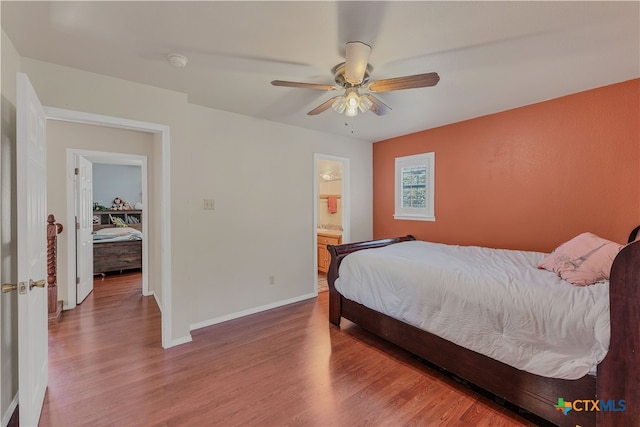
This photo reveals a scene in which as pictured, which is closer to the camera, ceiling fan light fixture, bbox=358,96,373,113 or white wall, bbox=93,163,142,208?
ceiling fan light fixture, bbox=358,96,373,113

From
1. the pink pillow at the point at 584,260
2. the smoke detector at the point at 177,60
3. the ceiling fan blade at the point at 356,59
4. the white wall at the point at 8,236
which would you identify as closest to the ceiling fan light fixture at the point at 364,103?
the ceiling fan blade at the point at 356,59

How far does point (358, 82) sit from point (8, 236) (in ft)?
8.04

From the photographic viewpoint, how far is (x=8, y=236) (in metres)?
1.69

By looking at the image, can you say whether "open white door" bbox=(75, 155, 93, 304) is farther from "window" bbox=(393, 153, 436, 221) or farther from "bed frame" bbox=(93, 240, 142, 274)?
"window" bbox=(393, 153, 436, 221)

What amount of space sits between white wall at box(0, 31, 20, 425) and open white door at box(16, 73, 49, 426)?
0.13m

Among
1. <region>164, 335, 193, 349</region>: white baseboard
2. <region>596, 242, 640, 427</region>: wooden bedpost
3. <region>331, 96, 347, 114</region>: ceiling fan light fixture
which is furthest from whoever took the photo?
<region>164, 335, 193, 349</region>: white baseboard

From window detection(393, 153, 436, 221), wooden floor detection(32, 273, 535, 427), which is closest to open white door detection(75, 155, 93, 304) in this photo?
wooden floor detection(32, 273, 535, 427)

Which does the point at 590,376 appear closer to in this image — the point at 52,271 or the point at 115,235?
the point at 52,271

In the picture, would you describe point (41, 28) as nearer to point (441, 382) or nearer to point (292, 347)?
point (292, 347)

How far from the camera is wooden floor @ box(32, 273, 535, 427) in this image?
1.76 meters

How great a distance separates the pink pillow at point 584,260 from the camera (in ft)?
6.01

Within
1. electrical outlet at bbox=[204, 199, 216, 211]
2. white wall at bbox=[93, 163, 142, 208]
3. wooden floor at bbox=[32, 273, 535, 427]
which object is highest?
white wall at bbox=[93, 163, 142, 208]

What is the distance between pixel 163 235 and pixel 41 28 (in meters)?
1.63

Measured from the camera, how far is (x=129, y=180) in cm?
752
